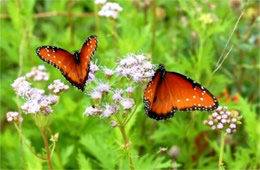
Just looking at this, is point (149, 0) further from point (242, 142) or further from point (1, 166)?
point (1, 166)

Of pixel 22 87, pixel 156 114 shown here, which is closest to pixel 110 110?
pixel 156 114

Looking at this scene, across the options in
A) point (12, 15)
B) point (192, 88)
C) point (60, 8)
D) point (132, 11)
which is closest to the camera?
point (192, 88)

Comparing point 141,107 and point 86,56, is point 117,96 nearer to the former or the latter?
point 86,56

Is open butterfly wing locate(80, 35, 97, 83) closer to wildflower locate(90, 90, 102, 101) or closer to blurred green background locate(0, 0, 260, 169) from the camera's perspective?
wildflower locate(90, 90, 102, 101)

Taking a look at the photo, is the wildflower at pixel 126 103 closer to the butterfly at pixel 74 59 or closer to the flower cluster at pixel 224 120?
the butterfly at pixel 74 59

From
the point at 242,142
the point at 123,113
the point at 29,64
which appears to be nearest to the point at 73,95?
the point at 29,64
